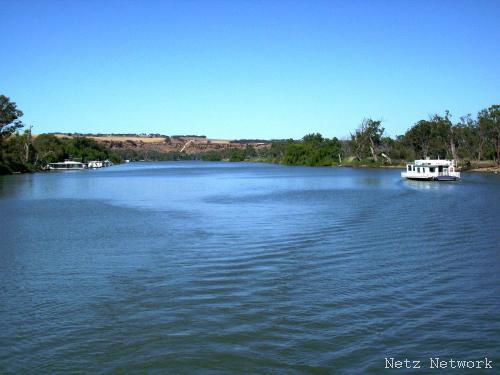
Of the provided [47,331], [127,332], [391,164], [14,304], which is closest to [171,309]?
[127,332]

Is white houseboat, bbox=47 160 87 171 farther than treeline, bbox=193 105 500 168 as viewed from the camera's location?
Yes

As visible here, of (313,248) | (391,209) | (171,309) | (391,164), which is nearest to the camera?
(171,309)

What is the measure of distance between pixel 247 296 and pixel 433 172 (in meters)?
57.9

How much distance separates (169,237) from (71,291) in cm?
823

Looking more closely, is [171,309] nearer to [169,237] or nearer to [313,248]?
[313,248]

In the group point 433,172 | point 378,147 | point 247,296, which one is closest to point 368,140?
point 378,147

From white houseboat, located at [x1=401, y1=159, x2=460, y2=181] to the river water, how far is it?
133 feet

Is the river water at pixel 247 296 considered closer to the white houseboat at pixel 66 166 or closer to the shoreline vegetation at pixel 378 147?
the shoreline vegetation at pixel 378 147

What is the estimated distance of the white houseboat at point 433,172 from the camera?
208ft

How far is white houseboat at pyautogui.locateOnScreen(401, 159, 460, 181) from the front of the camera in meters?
63.3

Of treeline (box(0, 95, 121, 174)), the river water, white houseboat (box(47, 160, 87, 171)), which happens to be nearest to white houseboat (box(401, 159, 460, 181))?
the river water

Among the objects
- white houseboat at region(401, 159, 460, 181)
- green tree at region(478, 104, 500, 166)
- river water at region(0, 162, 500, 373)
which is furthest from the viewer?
green tree at region(478, 104, 500, 166)

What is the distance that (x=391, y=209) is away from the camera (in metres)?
31.5

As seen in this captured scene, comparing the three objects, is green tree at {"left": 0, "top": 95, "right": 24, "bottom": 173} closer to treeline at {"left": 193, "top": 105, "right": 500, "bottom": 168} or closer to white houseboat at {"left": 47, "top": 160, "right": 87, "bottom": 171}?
white houseboat at {"left": 47, "top": 160, "right": 87, "bottom": 171}
